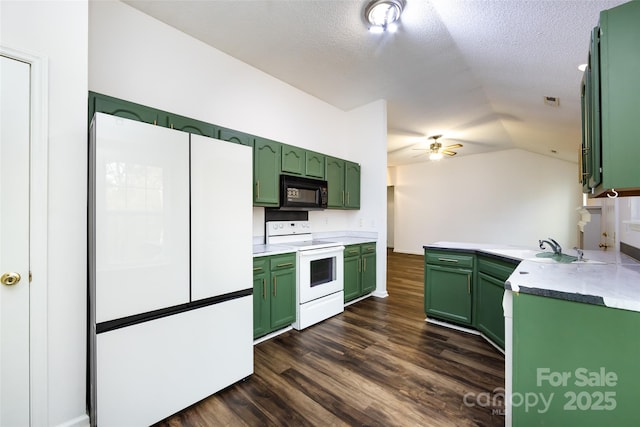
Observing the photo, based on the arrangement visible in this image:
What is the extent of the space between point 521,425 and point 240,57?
378cm

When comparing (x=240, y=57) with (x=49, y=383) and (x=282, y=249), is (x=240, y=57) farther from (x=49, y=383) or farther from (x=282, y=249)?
(x=49, y=383)

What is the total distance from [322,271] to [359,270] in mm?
773

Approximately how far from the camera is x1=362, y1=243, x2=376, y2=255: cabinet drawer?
3.81 metres

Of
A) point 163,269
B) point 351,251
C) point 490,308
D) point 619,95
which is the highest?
point 619,95

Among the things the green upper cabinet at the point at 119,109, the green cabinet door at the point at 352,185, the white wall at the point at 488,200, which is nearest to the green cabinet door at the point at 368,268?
the green cabinet door at the point at 352,185

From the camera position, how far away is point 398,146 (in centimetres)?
644

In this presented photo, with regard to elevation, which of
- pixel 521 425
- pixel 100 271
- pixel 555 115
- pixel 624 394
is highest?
pixel 555 115

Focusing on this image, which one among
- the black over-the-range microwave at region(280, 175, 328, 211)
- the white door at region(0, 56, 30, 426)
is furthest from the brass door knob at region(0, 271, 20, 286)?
the black over-the-range microwave at region(280, 175, 328, 211)

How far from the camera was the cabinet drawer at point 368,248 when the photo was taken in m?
3.81

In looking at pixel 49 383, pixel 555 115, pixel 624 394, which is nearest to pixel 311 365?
pixel 49 383

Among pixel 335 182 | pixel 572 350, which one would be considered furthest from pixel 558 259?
pixel 335 182

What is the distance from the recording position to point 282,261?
274 cm

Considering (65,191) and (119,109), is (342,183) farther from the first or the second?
(65,191)

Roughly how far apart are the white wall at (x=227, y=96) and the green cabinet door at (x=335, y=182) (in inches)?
13.1
